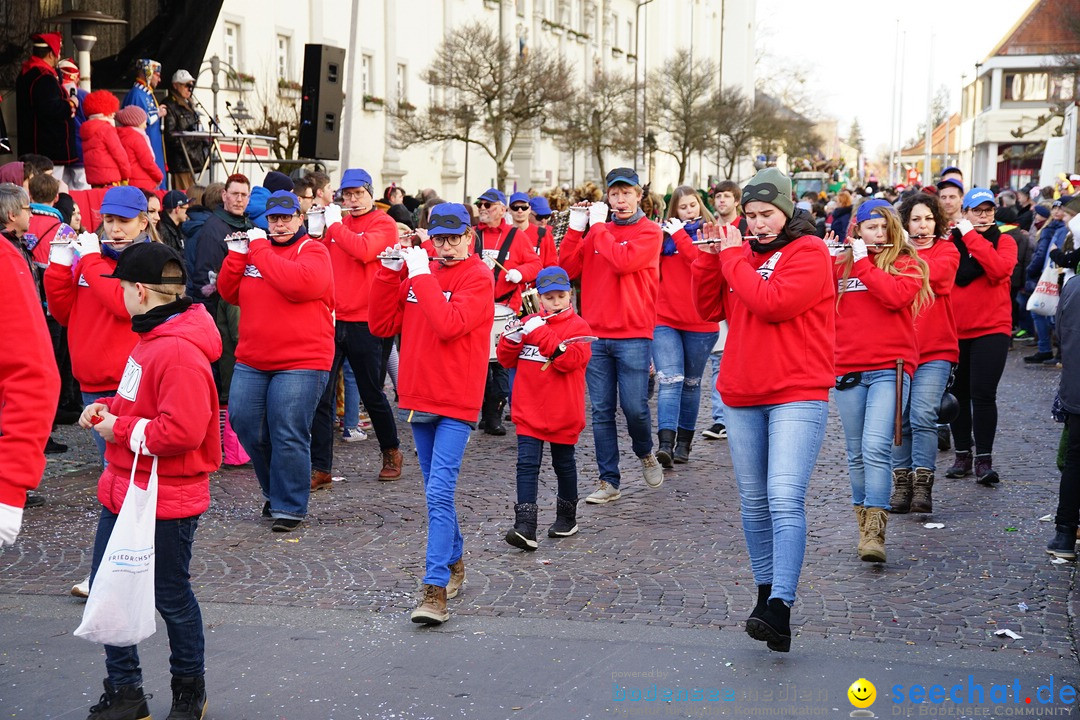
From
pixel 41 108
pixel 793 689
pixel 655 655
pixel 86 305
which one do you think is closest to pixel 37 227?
pixel 86 305

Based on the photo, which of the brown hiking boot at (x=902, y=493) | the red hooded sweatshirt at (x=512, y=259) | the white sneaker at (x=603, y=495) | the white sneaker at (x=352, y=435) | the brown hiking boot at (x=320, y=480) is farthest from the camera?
the white sneaker at (x=352, y=435)

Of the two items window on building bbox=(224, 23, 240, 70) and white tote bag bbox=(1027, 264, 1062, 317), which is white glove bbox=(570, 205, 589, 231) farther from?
window on building bbox=(224, 23, 240, 70)

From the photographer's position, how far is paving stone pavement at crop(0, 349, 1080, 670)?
6145 mm

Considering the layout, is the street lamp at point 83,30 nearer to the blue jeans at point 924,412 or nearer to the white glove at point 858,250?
the blue jeans at point 924,412

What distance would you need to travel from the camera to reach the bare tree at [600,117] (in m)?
38.6

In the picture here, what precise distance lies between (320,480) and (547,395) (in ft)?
7.80

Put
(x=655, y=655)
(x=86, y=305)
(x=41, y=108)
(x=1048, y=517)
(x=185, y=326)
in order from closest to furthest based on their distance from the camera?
(x=185, y=326), (x=655, y=655), (x=86, y=305), (x=1048, y=517), (x=41, y=108)

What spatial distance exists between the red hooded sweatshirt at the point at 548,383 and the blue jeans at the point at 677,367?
2.22 metres

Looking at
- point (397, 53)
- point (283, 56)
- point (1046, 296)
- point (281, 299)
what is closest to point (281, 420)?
point (281, 299)

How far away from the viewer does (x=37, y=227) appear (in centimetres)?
1003

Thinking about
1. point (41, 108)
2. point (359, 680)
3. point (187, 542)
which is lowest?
point (359, 680)

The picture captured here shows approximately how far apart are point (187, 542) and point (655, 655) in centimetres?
201

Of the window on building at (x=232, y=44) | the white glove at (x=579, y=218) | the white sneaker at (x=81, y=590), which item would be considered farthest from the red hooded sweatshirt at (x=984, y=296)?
the window on building at (x=232, y=44)

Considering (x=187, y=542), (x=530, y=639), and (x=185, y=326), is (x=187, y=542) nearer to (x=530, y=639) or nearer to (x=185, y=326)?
(x=185, y=326)
